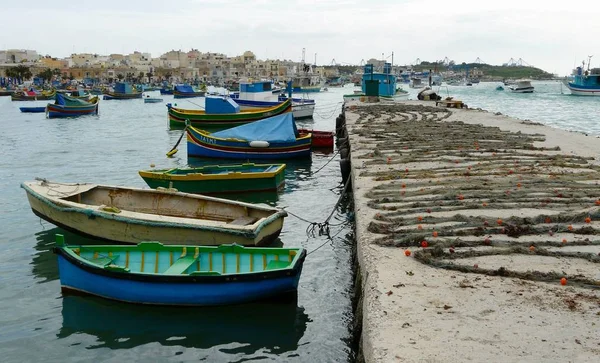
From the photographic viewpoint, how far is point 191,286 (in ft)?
28.8

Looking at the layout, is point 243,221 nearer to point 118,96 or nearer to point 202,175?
point 202,175

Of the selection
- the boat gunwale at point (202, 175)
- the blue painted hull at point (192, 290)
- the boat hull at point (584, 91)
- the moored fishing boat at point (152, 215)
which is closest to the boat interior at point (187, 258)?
the blue painted hull at point (192, 290)

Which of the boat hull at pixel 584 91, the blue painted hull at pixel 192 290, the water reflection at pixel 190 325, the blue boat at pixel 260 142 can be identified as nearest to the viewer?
the water reflection at pixel 190 325

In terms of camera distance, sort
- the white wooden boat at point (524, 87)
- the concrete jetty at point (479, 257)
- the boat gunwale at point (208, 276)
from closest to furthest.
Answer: the concrete jetty at point (479, 257)
the boat gunwale at point (208, 276)
the white wooden boat at point (524, 87)

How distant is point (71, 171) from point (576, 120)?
3968cm

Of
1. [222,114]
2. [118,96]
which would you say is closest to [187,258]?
[222,114]

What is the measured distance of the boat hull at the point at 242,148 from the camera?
2365cm

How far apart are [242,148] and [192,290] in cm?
1510

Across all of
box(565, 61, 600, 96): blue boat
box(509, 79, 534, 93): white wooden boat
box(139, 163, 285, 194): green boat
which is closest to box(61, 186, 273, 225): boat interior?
box(139, 163, 285, 194): green boat

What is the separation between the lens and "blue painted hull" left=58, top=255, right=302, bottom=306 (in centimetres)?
878

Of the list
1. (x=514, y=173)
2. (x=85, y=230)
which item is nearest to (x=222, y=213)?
(x=85, y=230)

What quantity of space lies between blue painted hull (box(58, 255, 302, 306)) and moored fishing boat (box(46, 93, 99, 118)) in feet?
154

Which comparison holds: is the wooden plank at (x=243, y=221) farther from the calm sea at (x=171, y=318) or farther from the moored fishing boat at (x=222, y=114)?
the moored fishing boat at (x=222, y=114)

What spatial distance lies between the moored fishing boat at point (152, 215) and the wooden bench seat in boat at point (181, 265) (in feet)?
5.18
